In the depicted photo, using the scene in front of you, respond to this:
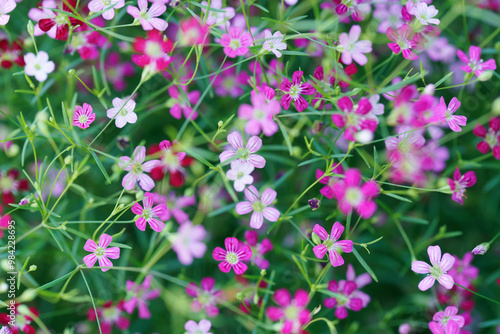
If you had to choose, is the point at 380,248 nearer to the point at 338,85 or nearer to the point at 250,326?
the point at 250,326

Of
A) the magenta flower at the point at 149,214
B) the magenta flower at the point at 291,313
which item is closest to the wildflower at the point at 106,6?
the magenta flower at the point at 149,214

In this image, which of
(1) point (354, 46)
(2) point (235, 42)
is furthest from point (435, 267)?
(2) point (235, 42)

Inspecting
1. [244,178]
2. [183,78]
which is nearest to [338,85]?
[244,178]

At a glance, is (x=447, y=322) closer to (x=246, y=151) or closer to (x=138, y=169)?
(x=246, y=151)

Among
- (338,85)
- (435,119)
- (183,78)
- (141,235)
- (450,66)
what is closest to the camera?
(435,119)

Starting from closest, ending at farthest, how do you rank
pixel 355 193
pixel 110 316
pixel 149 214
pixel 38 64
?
pixel 355 193 < pixel 149 214 < pixel 38 64 < pixel 110 316

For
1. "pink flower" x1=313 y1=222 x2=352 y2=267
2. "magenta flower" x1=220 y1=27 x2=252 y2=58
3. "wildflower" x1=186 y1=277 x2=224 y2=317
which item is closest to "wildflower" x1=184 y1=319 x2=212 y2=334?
"wildflower" x1=186 y1=277 x2=224 y2=317
